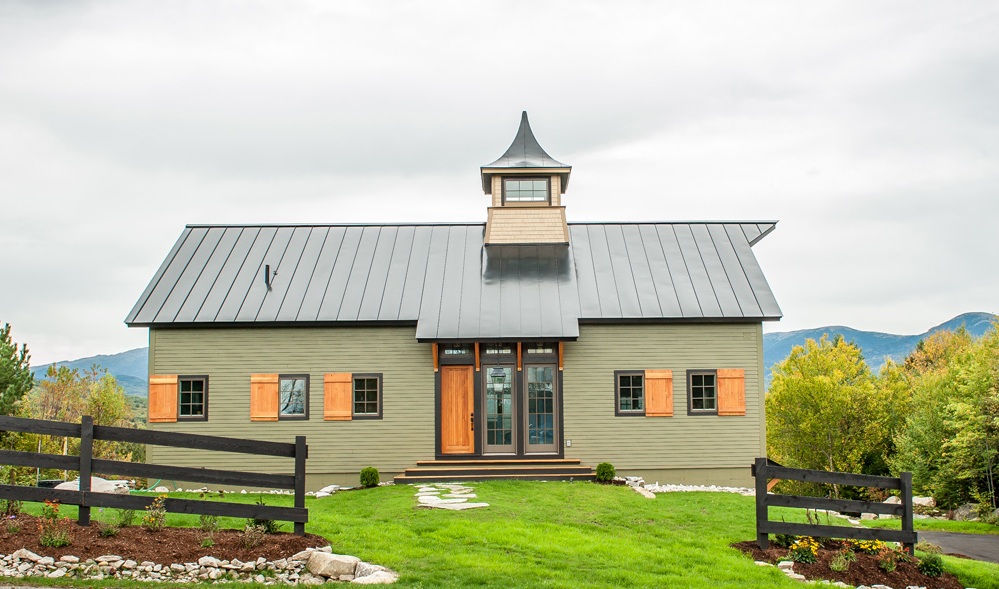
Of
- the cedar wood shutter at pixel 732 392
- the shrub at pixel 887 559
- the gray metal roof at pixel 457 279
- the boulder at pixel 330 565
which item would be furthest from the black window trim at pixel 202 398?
the shrub at pixel 887 559

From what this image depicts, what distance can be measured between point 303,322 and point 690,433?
9010 mm

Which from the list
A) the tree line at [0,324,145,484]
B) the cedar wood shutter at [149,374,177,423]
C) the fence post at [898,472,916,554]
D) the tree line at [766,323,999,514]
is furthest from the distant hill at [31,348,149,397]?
the fence post at [898,472,916,554]

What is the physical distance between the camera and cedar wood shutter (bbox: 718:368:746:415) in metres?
18.5

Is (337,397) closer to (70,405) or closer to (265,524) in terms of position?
(265,524)

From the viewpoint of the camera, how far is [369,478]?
56.7 feet

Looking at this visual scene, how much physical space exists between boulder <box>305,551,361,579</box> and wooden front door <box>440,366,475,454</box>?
31.9 feet

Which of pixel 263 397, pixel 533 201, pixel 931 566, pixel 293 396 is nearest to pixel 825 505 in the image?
pixel 931 566

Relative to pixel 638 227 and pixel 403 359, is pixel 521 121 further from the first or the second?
pixel 403 359

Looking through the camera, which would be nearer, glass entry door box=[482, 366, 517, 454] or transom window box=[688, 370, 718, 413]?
glass entry door box=[482, 366, 517, 454]

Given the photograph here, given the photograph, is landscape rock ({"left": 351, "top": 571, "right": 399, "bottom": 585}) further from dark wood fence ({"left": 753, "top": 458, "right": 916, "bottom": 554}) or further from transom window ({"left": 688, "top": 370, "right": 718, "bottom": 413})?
transom window ({"left": 688, "top": 370, "right": 718, "bottom": 413})

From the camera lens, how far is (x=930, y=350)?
50.5m

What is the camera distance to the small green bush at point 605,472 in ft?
56.2

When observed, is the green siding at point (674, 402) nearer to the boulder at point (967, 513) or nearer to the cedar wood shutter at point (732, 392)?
the cedar wood shutter at point (732, 392)

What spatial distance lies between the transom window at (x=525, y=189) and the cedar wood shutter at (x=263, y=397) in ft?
24.6
